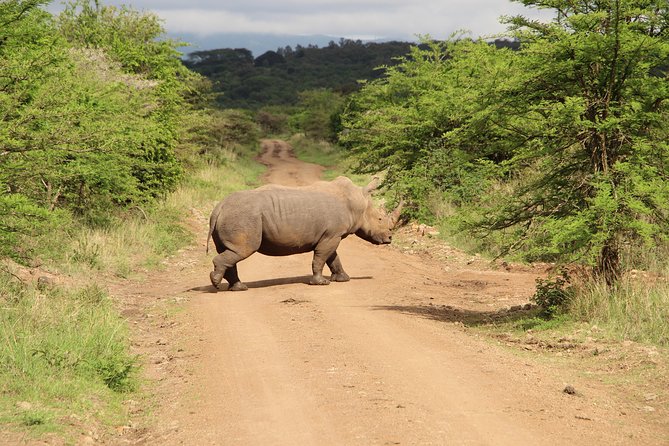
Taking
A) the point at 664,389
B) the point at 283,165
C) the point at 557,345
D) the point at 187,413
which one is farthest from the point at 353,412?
the point at 283,165

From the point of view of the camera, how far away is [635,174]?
33.0ft

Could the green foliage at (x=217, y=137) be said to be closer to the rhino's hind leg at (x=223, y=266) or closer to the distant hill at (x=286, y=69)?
the rhino's hind leg at (x=223, y=266)

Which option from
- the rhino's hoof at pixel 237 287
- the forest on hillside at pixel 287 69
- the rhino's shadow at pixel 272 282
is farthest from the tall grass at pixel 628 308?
the forest on hillside at pixel 287 69

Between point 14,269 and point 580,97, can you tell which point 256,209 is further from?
point 580,97

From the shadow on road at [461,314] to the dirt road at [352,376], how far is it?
6cm

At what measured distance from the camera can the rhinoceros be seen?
1351 cm

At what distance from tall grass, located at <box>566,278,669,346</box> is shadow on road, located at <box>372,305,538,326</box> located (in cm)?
89

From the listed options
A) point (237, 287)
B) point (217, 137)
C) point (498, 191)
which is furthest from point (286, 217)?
point (217, 137)

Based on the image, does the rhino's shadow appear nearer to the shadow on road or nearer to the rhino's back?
the rhino's back

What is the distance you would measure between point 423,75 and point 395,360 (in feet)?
62.2

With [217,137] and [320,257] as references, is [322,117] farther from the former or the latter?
[320,257]

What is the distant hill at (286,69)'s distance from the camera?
113 metres

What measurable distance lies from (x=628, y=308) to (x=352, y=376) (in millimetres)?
3825

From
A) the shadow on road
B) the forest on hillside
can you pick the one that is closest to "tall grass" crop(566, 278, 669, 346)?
the shadow on road
